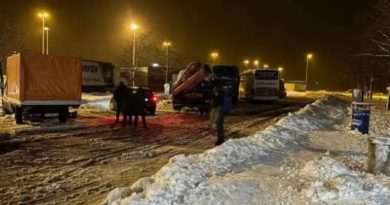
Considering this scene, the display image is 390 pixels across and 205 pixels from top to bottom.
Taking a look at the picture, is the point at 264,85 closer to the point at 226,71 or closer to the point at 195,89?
the point at 226,71

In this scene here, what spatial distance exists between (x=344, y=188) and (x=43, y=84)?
14686 mm

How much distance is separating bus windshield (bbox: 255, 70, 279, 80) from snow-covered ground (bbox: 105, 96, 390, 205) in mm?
28071

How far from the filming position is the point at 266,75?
1626 inches

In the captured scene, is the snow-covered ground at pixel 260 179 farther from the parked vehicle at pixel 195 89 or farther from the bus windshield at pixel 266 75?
the bus windshield at pixel 266 75

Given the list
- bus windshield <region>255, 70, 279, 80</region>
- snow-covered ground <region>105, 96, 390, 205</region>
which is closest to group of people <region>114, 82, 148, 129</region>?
snow-covered ground <region>105, 96, 390, 205</region>

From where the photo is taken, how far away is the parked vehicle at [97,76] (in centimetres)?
4912

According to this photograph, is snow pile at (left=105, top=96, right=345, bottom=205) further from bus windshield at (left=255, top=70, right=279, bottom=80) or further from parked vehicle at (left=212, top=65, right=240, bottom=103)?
bus windshield at (left=255, top=70, right=279, bottom=80)

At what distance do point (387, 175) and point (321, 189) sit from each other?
2.27m

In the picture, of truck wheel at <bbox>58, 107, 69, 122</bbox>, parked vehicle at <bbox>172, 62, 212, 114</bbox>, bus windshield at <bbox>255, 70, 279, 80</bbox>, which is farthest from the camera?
bus windshield at <bbox>255, 70, 279, 80</bbox>

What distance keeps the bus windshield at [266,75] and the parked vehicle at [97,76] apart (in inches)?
655

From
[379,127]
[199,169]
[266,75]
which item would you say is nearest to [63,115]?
[379,127]

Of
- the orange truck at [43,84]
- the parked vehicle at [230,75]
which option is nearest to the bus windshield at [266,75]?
the parked vehicle at [230,75]

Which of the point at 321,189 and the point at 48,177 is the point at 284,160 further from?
the point at 48,177

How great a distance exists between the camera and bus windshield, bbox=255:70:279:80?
41.4 m
